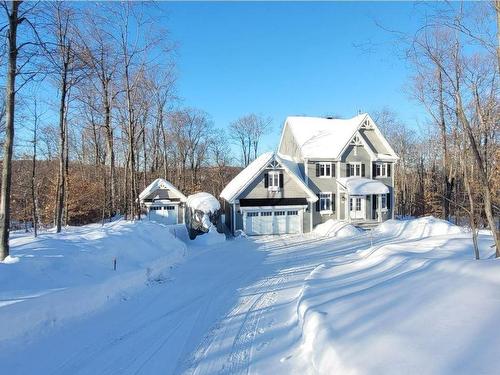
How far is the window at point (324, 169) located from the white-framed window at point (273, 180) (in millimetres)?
3996

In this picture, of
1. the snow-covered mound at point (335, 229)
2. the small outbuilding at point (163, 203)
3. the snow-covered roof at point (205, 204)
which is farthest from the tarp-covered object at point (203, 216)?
the snow-covered mound at point (335, 229)

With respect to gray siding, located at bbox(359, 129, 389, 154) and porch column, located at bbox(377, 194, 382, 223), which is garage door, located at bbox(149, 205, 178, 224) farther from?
gray siding, located at bbox(359, 129, 389, 154)

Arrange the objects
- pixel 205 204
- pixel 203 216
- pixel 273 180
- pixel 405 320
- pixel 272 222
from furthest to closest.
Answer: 1. pixel 273 180
2. pixel 272 222
3. pixel 205 204
4. pixel 203 216
5. pixel 405 320

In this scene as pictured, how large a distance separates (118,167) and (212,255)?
31.5 meters

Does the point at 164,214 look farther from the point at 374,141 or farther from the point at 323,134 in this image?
the point at 374,141

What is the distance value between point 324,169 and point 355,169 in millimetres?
2653

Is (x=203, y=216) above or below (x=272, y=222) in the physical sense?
above

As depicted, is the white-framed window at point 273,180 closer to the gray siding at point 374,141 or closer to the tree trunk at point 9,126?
the gray siding at point 374,141

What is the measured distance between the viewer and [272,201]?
22.1m

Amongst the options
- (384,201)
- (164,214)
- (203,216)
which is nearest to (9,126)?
(203,216)

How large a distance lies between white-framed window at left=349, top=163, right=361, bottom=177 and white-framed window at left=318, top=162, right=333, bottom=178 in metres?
1.79

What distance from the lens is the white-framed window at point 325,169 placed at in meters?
24.4

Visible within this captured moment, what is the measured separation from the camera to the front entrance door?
24.5 m

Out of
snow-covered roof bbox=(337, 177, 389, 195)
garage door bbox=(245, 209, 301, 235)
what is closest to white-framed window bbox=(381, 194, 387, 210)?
snow-covered roof bbox=(337, 177, 389, 195)
